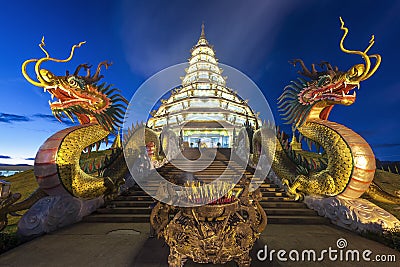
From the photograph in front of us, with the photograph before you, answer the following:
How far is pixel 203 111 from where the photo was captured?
24297mm

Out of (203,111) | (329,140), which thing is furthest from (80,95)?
(203,111)

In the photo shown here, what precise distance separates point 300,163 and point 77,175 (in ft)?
20.9

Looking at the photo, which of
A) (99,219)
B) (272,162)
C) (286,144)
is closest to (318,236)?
(272,162)

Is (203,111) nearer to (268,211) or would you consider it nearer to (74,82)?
(74,82)

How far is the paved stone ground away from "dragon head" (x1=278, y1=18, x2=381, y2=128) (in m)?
3.13

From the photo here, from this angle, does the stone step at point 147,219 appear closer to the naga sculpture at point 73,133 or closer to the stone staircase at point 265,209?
the stone staircase at point 265,209

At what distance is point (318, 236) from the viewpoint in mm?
3332

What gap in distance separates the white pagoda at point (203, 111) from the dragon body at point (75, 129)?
50.2ft

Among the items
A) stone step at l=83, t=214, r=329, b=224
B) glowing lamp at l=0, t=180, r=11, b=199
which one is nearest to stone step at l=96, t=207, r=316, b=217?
stone step at l=83, t=214, r=329, b=224

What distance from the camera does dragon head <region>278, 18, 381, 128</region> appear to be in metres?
4.35

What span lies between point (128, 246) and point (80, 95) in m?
3.84

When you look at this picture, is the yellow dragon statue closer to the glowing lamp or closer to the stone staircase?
the stone staircase

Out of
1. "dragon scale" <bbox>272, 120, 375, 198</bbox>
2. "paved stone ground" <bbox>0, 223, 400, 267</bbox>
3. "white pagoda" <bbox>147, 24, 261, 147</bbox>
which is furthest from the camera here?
"white pagoda" <bbox>147, 24, 261, 147</bbox>

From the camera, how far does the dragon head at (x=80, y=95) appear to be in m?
4.10
